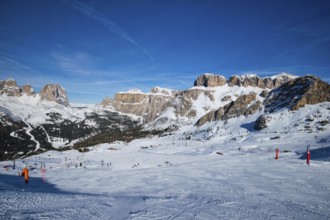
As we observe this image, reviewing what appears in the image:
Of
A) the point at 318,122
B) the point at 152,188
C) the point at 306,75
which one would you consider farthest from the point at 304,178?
the point at 306,75

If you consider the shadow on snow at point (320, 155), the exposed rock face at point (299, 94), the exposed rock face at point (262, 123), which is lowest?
the shadow on snow at point (320, 155)

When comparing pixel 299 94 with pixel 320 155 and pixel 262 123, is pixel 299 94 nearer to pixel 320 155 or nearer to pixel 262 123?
pixel 262 123

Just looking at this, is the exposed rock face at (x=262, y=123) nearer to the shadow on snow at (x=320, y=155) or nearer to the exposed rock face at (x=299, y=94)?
the exposed rock face at (x=299, y=94)

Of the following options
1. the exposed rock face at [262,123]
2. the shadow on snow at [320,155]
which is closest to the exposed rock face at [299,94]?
the exposed rock face at [262,123]

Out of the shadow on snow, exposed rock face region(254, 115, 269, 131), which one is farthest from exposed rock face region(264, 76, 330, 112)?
the shadow on snow

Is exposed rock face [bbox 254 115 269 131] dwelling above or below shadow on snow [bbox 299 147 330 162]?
above

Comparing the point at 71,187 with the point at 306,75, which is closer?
the point at 71,187

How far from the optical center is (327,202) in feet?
28.5

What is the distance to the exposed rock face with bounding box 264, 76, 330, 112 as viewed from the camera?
12081 centimetres

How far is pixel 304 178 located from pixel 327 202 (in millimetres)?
4817

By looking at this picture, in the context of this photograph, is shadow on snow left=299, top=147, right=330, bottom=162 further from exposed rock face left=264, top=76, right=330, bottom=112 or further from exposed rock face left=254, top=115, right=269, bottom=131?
exposed rock face left=264, top=76, right=330, bottom=112

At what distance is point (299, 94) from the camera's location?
134 metres

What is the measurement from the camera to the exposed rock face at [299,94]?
396 ft

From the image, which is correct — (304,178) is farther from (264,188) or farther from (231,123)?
(231,123)
